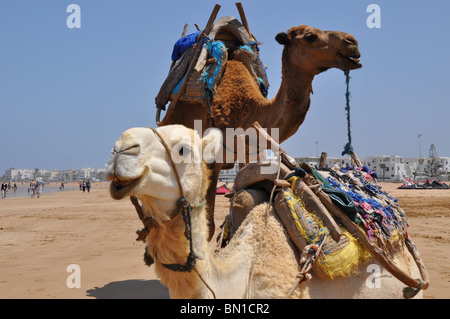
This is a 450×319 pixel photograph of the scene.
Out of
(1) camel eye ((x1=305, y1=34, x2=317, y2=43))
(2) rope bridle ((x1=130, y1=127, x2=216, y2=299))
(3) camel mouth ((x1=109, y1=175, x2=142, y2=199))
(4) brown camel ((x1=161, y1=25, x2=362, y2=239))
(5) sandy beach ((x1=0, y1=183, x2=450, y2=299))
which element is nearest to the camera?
(3) camel mouth ((x1=109, y1=175, x2=142, y2=199))

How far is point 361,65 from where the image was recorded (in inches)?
207

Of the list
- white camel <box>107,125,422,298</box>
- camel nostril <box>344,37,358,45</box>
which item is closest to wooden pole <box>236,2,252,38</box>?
camel nostril <box>344,37,358,45</box>

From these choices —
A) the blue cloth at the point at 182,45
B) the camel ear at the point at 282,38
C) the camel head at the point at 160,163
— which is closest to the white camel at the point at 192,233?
the camel head at the point at 160,163

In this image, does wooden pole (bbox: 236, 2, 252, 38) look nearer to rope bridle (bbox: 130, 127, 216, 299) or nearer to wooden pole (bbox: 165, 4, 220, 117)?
wooden pole (bbox: 165, 4, 220, 117)

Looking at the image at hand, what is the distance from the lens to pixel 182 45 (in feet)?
22.6

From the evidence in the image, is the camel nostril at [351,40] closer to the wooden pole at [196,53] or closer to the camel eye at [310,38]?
the camel eye at [310,38]

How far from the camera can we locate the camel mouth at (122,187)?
1.94 m

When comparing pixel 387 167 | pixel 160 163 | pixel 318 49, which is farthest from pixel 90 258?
pixel 387 167

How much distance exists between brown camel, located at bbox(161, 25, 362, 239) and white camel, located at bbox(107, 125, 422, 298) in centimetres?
210

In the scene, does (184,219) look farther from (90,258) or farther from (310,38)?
(90,258)

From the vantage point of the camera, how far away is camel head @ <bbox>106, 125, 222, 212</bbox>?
195 cm

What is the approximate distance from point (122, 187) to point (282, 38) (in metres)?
4.38

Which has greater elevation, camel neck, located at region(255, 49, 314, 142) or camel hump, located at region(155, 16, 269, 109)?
camel hump, located at region(155, 16, 269, 109)
